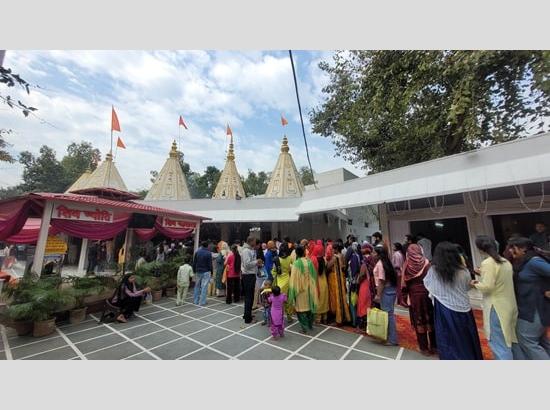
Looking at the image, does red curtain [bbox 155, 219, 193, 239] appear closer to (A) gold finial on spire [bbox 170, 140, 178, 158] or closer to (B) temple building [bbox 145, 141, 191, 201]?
(B) temple building [bbox 145, 141, 191, 201]

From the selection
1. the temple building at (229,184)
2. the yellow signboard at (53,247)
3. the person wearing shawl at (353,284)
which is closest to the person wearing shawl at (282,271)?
the person wearing shawl at (353,284)

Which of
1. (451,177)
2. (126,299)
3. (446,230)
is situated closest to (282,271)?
(126,299)

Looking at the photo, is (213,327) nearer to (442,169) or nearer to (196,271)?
(196,271)

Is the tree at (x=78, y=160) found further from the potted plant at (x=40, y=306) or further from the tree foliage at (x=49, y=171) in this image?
the potted plant at (x=40, y=306)

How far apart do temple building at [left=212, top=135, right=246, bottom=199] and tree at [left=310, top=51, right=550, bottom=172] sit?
9.63 meters

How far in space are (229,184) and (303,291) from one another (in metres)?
15.3

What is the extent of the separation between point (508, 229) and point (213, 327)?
25.2ft

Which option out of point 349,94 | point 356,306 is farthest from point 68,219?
point 349,94

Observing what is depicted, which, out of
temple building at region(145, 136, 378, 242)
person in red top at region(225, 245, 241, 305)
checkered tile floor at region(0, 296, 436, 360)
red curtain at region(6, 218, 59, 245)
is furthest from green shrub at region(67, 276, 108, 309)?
temple building at region(145, 136, 378, 242)

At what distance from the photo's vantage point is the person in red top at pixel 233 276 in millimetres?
6204

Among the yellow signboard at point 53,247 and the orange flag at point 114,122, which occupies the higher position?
the orange flag at point 114,122

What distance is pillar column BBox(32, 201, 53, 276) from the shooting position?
15.1ft

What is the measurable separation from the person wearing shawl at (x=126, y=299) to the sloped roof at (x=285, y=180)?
446 inches

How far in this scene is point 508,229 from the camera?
6.16 metres
